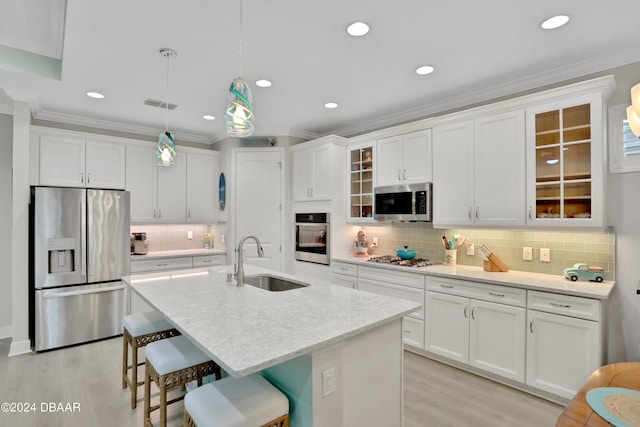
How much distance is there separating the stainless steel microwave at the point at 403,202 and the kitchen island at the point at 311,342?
1.70 meters

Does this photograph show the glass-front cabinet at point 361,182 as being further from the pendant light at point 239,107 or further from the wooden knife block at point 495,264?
the pendant light at point 239,107

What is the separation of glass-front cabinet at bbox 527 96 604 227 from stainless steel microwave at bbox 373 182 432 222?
37.8 inches

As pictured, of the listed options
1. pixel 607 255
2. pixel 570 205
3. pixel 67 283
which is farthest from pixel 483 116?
pixel 67 283

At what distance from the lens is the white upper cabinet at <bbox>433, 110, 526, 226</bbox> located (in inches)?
114

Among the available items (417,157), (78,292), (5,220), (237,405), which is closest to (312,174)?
(417,157)

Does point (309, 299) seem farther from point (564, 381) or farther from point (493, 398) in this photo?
point (564, 381)

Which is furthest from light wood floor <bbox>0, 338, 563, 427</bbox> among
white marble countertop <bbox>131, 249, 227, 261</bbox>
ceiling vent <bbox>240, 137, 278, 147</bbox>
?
ceiling vent <bbox>240, 137, 278, 147</bbox>

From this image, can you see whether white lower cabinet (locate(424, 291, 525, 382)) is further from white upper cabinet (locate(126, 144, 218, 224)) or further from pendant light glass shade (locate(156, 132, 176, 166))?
white upper cabinet (locate(126, 144, 218, 224))

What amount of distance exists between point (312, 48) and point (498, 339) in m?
2.79

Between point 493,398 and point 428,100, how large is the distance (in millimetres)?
2870

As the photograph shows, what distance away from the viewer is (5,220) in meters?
3.80

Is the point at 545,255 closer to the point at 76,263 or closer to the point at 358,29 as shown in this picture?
the point at 358,29

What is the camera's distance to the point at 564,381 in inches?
96.3

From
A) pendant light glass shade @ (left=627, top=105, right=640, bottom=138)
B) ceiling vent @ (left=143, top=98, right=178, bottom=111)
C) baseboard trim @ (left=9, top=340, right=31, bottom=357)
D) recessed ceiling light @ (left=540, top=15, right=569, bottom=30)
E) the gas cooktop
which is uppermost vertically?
recessed ceiling light @ (left=540, top=15, right=569, bottom=30)
